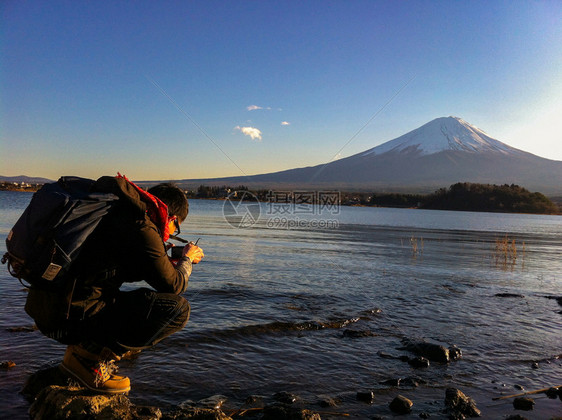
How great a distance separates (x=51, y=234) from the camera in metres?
2.80

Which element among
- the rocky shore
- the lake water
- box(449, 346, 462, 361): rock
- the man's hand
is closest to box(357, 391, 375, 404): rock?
the rocky shore

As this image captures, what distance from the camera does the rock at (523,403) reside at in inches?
183

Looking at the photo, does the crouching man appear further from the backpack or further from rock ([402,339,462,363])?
rock ([402,339,462,363])

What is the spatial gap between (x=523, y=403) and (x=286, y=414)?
283 cm

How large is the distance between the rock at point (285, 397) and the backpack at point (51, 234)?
110 inches

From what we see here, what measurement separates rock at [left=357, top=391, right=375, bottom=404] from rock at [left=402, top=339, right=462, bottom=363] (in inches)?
70.5

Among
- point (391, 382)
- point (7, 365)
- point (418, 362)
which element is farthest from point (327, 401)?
point (7, 365)

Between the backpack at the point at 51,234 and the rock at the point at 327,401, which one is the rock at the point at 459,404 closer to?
the rock at the point at 327,401

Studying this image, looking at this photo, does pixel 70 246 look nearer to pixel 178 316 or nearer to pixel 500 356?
pixel 178 316

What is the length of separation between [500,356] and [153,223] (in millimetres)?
5882

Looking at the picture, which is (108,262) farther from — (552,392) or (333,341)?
(552,392)

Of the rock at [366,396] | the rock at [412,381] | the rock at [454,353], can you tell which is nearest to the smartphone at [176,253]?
the rock at [366,396]

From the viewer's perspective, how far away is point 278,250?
2003 cm

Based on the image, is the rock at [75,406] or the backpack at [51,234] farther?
the rock at [75,406]
